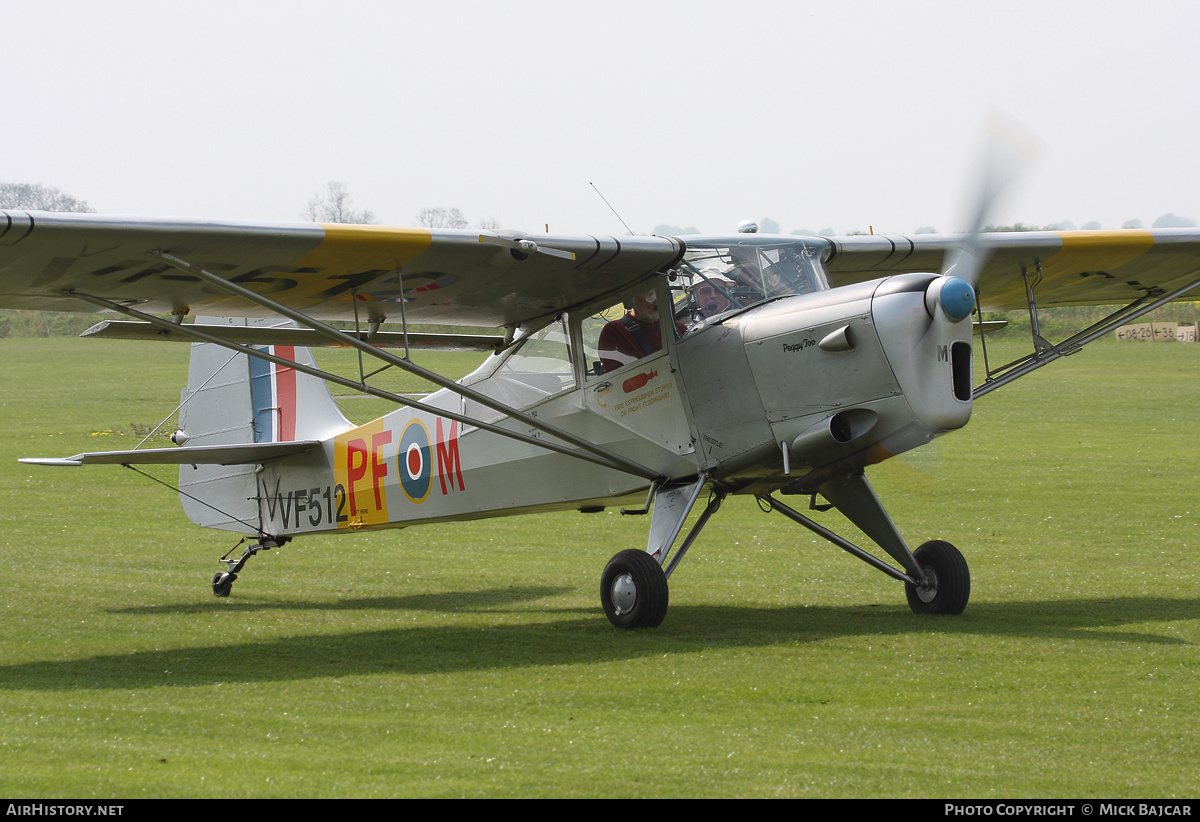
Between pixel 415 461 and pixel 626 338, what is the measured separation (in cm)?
292

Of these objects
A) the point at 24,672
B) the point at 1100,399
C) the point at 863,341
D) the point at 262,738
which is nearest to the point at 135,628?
the point at 24,672

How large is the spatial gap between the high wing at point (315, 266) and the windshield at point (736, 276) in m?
0.22

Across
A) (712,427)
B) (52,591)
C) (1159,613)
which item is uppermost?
(712,427)

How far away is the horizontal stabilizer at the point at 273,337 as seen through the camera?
10773 millimetres

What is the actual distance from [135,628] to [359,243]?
4115 mm

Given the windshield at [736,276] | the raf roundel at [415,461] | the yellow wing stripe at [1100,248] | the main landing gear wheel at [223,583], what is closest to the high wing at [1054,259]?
the yellow wing stripe at [1100,248]

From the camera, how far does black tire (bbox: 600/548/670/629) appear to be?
9211mm

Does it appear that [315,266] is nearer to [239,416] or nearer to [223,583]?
[223,583]

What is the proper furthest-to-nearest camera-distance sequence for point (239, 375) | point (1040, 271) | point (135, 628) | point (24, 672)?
point (239, 375)
point (1040, 271)
point (135, 628)
point (24, 672)

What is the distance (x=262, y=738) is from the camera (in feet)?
20.2

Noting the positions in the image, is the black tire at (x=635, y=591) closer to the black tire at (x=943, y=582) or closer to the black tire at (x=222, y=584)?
the black tire at (x=943, y=582)

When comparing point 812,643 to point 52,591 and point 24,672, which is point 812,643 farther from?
point 52,591

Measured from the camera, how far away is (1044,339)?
1022 centimetres

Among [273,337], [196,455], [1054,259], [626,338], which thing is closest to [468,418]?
[626,338]
